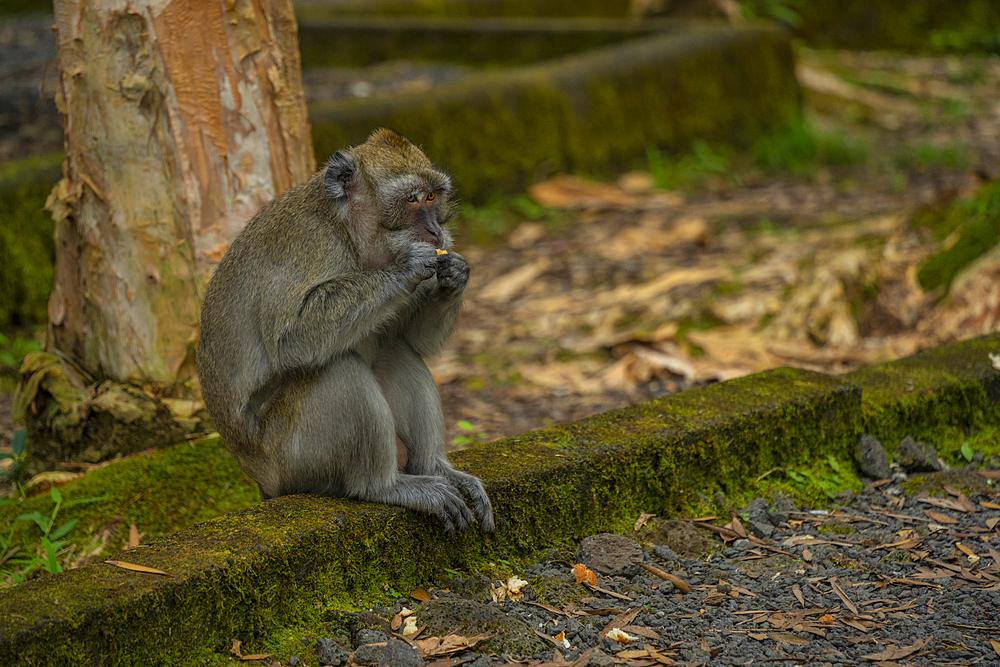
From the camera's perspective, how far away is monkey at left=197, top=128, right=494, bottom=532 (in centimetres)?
331

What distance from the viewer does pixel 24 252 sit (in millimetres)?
6512

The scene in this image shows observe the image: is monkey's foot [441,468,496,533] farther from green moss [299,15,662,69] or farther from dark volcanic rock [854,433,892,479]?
green moss [299,15,662,69]

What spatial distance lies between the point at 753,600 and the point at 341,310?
1.63 meters

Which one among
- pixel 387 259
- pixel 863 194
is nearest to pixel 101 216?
pixel 387 259

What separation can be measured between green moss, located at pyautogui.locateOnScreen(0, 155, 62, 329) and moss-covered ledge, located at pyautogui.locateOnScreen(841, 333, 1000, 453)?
5.05 meters

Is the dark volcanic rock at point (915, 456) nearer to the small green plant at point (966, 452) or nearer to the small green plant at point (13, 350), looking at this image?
the small green plant at point (966, 452)

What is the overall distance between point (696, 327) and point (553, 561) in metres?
2.92

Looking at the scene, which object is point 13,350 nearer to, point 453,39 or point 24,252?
point 24,252

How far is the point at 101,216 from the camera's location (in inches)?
172

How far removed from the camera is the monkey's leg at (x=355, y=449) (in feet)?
10.8

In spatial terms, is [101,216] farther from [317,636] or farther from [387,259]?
[317,636]

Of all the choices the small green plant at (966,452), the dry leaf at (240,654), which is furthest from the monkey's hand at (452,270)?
the small green plant at (966,452)

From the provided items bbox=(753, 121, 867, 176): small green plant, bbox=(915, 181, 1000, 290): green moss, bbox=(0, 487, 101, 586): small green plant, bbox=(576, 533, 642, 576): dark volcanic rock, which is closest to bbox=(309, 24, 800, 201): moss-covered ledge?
bbox=(753, 121, 867, 176): small green plant

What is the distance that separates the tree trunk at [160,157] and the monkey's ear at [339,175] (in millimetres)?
966
